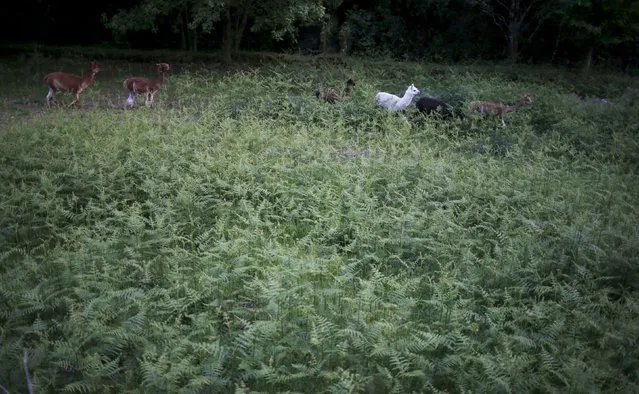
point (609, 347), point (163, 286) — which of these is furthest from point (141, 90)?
Result: point (609, 347)

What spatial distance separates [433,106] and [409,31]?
14187mm

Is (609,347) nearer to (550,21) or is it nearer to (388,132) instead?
(388,132)

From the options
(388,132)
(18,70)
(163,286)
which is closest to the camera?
(163,286)

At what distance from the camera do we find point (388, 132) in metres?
11.4

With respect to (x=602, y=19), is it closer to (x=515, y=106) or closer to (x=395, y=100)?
(x=515, y=106)

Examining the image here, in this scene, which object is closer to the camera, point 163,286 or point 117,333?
point 117,333

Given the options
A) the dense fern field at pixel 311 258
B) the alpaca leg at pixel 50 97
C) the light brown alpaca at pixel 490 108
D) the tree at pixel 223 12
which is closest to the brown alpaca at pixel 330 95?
the dense fern field at pixel 311 258

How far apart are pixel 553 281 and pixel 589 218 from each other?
73.0 inches

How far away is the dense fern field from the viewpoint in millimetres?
4535

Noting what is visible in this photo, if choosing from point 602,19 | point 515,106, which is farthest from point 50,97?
point 602,19

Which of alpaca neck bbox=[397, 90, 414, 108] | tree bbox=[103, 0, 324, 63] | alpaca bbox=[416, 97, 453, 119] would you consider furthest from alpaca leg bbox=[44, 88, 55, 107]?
alpaca bbox=[416, 97, 453, 119]

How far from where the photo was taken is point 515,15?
2339 centimetres

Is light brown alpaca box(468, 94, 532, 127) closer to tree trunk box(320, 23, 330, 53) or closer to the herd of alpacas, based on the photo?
the herd of alpacas

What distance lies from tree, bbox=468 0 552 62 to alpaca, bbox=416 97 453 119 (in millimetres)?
11535
